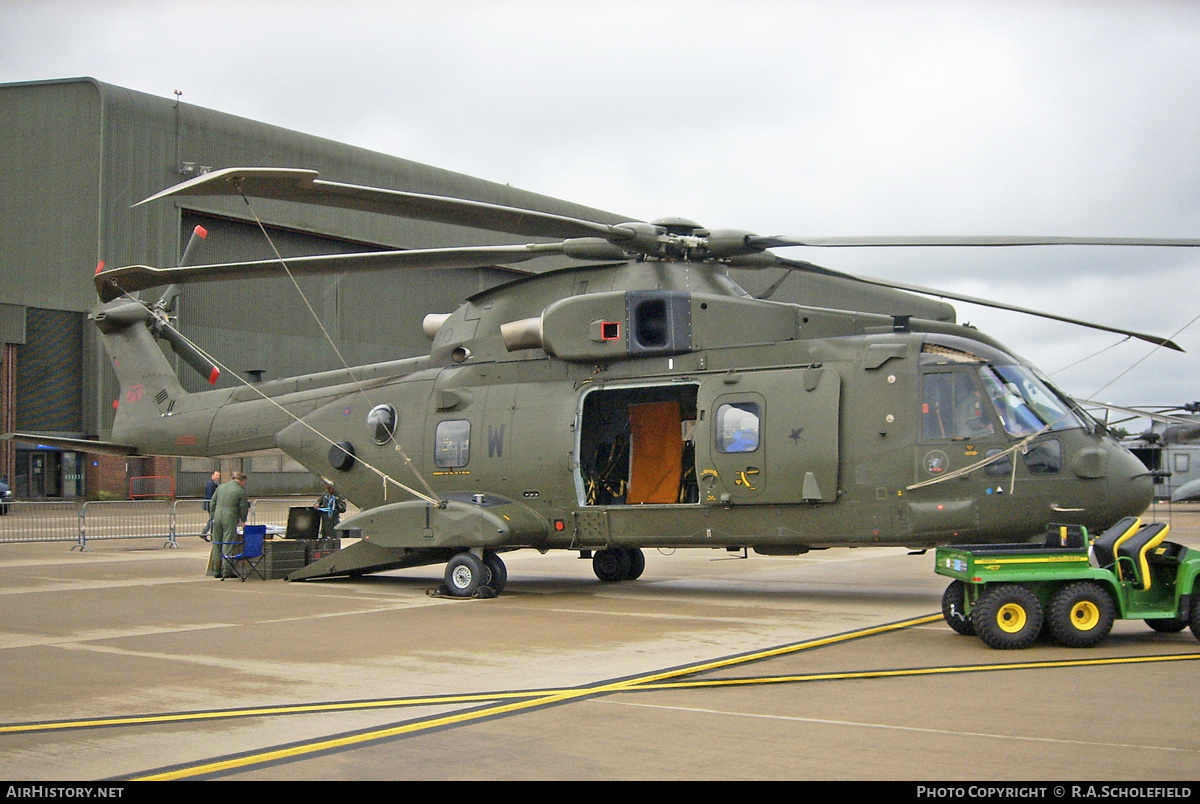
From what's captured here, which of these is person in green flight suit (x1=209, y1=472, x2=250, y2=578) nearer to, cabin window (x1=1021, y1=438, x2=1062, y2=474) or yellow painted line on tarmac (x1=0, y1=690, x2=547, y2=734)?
yellow painted line on tarmac (x1=0, y1=690, x2=547, y2=734)

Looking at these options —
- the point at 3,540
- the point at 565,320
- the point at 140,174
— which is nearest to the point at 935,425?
the point at 565,320

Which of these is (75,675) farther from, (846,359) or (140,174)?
(140,174)

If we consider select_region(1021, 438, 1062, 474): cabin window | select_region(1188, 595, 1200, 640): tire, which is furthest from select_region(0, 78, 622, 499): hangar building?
select_region(1188, 595, 1200, 640): tire

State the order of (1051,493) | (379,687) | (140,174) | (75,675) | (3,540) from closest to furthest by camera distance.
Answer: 1. (379,687)
2. (75,675)
3. (1051,493)
4. (3,540)
5. (140,174)

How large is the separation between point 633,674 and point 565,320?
21.1ft

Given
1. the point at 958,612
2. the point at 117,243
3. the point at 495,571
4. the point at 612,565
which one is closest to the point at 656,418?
the point at 612,565

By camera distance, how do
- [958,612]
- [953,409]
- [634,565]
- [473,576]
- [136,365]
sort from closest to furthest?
[958,612] → [953,409] → [473,576] → [634,565] → [136,365]

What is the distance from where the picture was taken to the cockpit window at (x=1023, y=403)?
11695mm

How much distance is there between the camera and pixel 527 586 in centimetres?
1562

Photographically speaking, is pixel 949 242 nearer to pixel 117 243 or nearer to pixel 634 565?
pixel 634 565

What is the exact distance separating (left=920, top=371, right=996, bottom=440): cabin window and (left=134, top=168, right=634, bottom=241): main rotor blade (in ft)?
12.7

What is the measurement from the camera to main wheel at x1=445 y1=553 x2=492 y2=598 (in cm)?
1377

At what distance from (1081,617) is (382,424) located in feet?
30.6

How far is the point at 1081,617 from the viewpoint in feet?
30.4
